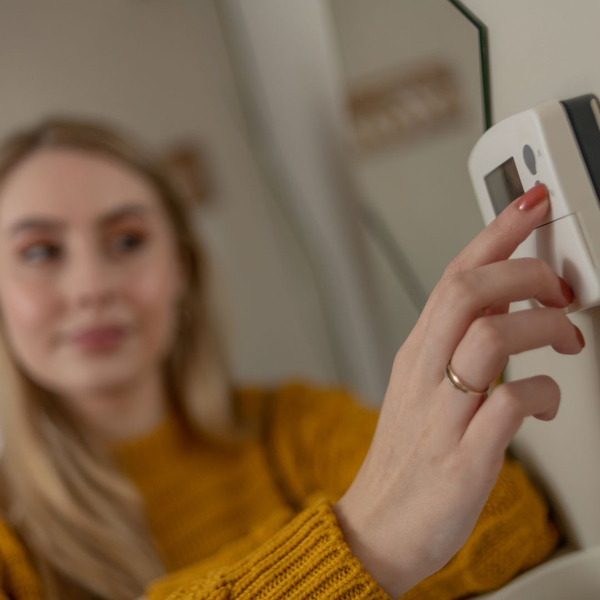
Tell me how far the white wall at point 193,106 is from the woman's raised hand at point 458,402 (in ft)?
2.89

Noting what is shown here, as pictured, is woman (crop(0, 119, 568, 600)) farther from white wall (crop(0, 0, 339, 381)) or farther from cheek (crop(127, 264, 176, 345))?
white wall (crop(0, 0, 339, 381))

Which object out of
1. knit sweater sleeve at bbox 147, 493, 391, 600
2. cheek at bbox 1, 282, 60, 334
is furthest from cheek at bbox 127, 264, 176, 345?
knit sweater sleeve at bbox 147, 493, 391, 600

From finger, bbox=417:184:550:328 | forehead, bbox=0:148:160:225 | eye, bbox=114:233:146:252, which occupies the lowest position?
finger, bbox=417:184:550:328

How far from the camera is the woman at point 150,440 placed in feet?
1.46

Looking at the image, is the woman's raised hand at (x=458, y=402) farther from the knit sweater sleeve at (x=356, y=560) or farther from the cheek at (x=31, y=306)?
the cheek at (x=31, y=306)

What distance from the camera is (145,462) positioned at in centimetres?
87

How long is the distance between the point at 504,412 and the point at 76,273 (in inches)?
25.3

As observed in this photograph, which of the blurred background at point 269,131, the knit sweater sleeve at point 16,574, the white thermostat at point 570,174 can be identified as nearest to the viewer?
the white thermostat at point 570,174

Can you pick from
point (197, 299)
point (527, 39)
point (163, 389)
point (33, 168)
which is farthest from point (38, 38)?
point (527, 39)

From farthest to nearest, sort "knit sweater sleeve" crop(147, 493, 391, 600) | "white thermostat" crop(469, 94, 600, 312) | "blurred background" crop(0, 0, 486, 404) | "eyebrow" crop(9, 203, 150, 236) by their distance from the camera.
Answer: "blurred background" crop(0, 0, 486, 404) < "eyebrow" crop(9, 203, 150, 236) < "knit sweater sleeve" crop(147, 493, 391, 600) < "white thermostat" crop(469, 94, 600, 312)

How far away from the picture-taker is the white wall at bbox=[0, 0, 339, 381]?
1221mm

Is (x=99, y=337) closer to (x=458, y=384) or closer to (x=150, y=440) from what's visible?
(x=150, y=440)

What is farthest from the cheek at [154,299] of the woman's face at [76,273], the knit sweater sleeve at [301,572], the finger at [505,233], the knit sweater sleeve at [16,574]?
the finger at [505,233]

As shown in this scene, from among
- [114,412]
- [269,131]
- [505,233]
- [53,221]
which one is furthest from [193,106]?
[505,233]
